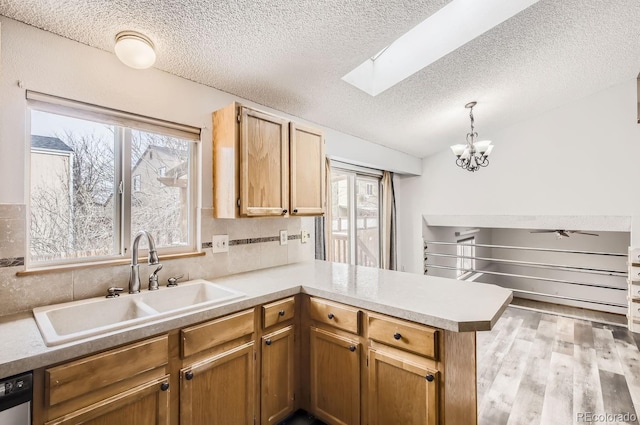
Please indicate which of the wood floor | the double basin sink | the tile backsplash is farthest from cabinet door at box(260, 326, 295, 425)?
the wood floor

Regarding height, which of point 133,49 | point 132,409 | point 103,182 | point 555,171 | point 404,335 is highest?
point 133,49

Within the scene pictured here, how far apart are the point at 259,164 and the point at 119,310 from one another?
113 cm

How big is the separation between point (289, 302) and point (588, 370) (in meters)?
2.69

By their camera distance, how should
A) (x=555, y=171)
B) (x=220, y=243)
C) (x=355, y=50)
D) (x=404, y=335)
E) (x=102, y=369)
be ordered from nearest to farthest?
(x=102, y=369), (x=404, y=335), (x=355, y=50), (x=220, y=243), (x=555, y=171)

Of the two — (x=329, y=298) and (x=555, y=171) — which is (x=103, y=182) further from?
(x=555, y=171)

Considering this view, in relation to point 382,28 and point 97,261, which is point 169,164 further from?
point 382,28

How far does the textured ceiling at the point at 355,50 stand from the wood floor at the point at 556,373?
2501mm

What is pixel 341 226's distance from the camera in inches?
149

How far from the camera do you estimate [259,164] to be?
78.0 inches

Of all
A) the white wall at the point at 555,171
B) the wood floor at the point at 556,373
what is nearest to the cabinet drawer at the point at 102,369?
the wood floor at the point at 556,373

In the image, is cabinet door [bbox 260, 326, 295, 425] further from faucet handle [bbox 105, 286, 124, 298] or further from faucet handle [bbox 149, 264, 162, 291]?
faucet handle [bbox 105, 286, 124, 298]

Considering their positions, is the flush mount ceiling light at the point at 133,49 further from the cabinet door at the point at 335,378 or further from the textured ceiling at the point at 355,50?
the cabinet door at the point at 335,378

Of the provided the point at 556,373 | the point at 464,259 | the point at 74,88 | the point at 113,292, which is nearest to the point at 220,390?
the point at 113,292

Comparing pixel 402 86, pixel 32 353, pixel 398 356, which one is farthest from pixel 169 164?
pixel 402 86
